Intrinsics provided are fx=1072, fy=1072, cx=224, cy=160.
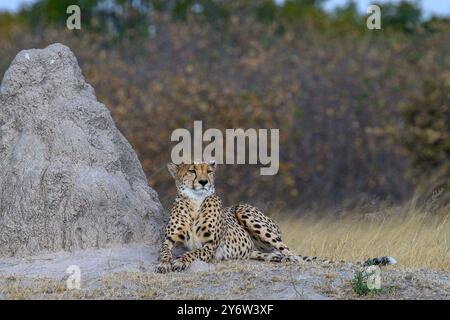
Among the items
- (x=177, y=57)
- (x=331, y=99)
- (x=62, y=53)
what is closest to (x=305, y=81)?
(x=331, y=99)

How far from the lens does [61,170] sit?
27.7 feet

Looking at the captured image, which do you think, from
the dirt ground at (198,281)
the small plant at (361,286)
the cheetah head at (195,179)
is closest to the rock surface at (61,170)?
the dirt ground at (198,281)

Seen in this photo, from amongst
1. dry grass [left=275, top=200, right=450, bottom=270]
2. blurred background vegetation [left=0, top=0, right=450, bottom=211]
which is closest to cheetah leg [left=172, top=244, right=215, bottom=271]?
dry grass [left=275, top=200, right=450, bottom=270]

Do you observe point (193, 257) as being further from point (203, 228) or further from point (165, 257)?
point (203, 228)

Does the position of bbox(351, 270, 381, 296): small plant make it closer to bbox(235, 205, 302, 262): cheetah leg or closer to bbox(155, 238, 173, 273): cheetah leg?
bbox(155, 238, 173, 273): cheetah leg

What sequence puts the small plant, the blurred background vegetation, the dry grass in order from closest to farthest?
the small plant
the dry grass
the blurred background vegetation

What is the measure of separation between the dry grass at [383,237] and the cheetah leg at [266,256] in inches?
30.5

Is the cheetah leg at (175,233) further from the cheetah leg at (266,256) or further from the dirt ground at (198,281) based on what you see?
the cheetah leg at (266,256)

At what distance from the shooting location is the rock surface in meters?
8.41

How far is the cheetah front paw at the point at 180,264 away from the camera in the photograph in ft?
26.1

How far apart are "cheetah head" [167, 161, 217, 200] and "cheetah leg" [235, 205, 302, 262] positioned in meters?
0.66

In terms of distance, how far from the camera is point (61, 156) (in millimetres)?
8531

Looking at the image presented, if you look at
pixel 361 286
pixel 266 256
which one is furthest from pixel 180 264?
pixel 361 286

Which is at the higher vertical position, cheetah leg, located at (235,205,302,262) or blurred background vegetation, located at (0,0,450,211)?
blurred background vegetation, located at (0,0,450,211)
